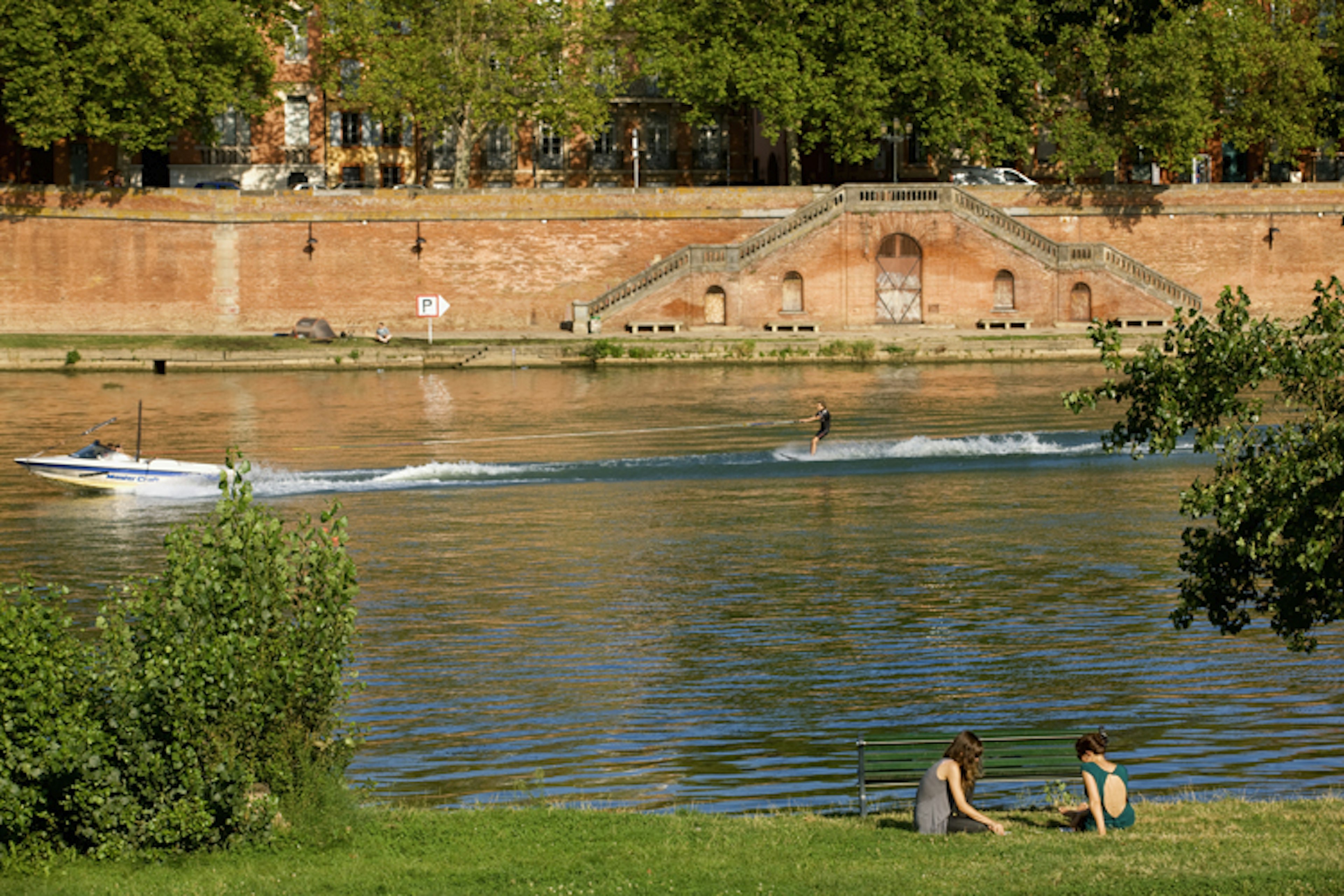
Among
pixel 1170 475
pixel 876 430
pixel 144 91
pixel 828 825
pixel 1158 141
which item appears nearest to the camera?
pixel 828 825

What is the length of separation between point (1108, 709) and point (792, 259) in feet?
167

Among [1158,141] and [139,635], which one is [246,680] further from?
[1158,141]

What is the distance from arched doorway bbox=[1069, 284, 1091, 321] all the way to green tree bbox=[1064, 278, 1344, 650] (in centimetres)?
5717

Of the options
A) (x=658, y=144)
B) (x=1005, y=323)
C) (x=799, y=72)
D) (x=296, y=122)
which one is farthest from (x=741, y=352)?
(x=296, y=122)

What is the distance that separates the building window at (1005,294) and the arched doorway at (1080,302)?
91.0 inches

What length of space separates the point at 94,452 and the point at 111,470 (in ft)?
2.12

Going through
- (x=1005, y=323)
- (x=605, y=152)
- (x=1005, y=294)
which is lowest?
(x=1005, y=323)

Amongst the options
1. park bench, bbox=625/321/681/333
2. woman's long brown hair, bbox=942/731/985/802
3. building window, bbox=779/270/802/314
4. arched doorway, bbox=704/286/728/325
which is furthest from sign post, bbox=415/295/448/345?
woman's long brown hair, bbox=942/731/985/802

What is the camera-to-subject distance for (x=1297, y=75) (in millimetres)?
79812

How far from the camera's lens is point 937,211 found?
76312mm

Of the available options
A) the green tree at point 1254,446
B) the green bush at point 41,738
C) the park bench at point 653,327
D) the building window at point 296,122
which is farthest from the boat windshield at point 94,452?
the building window at point 296,122

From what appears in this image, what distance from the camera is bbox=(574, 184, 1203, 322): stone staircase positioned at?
75062 mm

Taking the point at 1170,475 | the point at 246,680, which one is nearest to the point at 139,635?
the point at 246,680

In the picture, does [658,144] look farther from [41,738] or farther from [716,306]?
[41,738]
